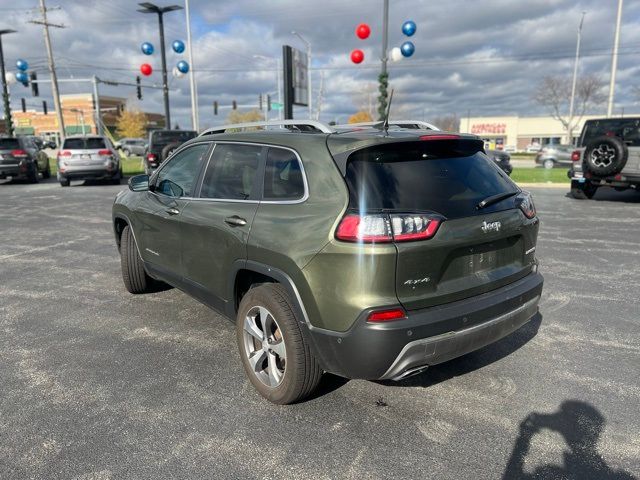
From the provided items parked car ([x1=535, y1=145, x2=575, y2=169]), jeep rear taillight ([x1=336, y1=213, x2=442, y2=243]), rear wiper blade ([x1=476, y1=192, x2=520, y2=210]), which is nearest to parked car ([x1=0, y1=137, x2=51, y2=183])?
jeep rear taillight ([x1=336, y1=213, x2=442, y2=243])

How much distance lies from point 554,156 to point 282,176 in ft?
92.4

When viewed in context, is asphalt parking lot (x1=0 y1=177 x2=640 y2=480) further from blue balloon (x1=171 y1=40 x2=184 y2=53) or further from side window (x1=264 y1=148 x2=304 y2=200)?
blue balloon (x1=171 y1=40 x2=184 y2=53)

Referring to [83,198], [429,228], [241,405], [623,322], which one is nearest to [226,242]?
[241,405]

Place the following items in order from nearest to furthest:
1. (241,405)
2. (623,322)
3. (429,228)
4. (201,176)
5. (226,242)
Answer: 1. (429,228)
2. (241,405)
3. (226,242)
4. (201,176)
5. (623,322)

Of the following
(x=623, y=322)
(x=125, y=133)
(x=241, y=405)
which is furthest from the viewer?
(x=125, y=133)

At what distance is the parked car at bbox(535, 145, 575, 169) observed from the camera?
2727cm

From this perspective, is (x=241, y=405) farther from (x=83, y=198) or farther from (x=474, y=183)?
(x=83, y=198)

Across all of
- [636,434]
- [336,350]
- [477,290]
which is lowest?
[636,434]

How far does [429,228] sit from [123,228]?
3.85 meters

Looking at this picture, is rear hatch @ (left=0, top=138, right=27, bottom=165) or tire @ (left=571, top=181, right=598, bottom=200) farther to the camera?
rear hatch @ (left=0, top=138, right=27, bottom=165)

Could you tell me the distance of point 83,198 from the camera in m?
13.8

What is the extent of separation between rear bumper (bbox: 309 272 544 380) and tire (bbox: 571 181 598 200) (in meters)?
11.5

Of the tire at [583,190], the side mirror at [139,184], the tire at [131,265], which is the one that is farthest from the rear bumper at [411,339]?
the tire at [583,190]

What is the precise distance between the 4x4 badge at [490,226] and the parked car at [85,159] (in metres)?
16.4
